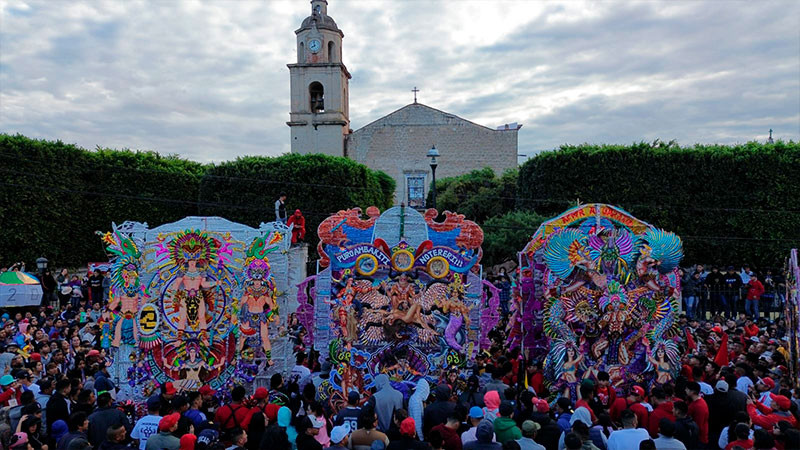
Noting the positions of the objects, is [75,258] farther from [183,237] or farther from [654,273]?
[654,273]

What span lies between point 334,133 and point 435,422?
34007mm

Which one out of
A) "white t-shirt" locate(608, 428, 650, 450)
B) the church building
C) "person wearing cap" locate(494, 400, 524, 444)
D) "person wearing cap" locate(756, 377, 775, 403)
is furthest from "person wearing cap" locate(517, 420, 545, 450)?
the church building

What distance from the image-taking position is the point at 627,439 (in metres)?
7.07

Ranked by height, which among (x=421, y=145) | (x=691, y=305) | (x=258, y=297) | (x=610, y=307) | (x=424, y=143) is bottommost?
(x=691, y=305)

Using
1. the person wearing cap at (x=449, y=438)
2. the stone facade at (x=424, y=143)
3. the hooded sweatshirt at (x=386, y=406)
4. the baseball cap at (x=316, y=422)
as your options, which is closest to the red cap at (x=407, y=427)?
the person wearing cap at (x=449, y=438)

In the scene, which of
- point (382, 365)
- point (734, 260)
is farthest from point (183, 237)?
point (734, 260)

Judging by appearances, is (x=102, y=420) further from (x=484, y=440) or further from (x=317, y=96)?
(x=317, y=96)

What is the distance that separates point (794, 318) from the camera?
38.7 feet

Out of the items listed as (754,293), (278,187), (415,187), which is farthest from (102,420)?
(415,187)

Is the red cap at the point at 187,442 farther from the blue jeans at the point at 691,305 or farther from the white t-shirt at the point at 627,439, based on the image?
the blue jeans at the point at 691,305

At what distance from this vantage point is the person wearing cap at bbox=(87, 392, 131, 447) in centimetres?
758

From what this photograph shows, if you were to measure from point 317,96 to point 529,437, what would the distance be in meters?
36.4

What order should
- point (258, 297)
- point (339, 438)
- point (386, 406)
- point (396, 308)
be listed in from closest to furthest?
point (339, 438), point (386, 406), point (396, 308), point (258, 297)

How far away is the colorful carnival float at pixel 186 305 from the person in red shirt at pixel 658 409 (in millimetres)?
6891
